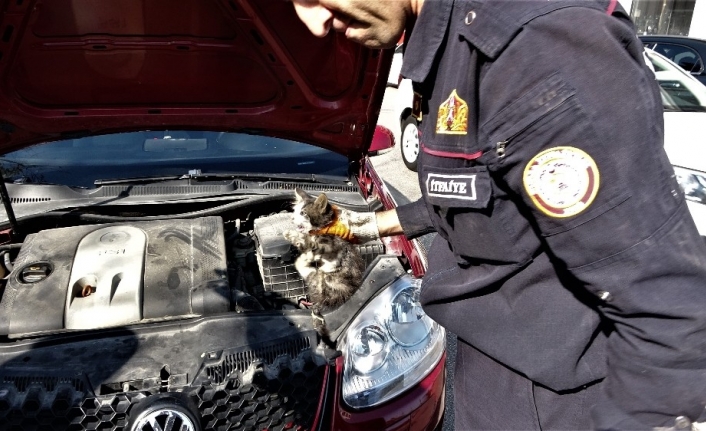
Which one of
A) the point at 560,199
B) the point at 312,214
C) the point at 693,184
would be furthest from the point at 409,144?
the point at 560,199

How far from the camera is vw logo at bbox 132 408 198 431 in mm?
1253

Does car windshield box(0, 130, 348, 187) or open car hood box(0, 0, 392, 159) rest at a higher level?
open car hood box(0, 0, 392, 159)

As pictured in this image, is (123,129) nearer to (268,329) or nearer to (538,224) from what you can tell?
(268,329)

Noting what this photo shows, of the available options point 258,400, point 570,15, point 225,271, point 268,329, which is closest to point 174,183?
point 225,271

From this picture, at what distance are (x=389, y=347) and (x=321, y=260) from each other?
1.52 feet

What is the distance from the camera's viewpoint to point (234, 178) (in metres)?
2.28

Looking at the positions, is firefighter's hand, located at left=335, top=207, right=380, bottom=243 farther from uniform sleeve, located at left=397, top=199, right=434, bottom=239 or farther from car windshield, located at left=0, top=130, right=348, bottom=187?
car windshield, located at left=0, top=130, right=348, bottom=187

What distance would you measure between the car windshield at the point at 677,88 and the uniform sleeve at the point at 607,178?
12.8ft

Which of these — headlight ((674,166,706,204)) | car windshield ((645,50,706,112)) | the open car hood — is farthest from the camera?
car windshield ((645,50,706,112))

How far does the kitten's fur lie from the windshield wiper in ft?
1.24

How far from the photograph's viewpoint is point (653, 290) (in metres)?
0.81

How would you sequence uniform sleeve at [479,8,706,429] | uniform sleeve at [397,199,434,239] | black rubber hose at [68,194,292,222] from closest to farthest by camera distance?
uniform sleeve at [479,8,706,429], uniform sleeve at [397,199,434,239], black rubber hose at [68,194,292,222]

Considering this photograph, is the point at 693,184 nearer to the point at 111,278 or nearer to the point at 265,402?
the point at 265,402

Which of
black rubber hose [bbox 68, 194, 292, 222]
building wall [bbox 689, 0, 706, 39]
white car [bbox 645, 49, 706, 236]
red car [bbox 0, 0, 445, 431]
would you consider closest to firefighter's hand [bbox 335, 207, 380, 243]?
red car [bbox 0, 0, 445, 431]
